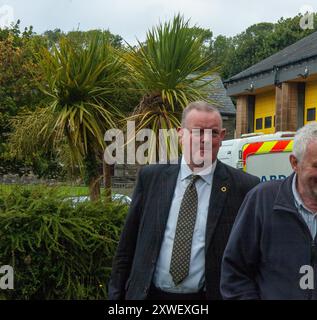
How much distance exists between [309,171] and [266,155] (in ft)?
24.9

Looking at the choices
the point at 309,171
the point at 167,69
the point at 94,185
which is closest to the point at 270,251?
the point at 309,171

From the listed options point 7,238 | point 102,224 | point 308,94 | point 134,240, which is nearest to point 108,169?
point 102,224

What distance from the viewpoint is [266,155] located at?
10797 mm

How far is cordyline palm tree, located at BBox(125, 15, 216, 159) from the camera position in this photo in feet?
32.3

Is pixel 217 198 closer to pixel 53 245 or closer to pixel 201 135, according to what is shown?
pixel 201 135

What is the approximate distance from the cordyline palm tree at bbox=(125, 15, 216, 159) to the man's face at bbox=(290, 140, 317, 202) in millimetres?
6402

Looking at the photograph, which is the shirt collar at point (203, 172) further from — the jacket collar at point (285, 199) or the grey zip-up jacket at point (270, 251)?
the jacket collar at point (285, 199)

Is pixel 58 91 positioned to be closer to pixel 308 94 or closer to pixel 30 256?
pixel 30 256

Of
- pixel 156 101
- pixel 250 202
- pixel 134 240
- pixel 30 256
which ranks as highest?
pixel 156 101

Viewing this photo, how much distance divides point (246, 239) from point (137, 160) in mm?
6075

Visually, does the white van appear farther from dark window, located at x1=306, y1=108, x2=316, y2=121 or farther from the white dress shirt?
dark window, located at x1=306, y1=108, x2=316, y2=121

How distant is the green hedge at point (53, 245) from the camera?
6340 millimetres

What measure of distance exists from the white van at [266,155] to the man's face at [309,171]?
6734 millimetres

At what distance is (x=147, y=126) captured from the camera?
9.67 m
